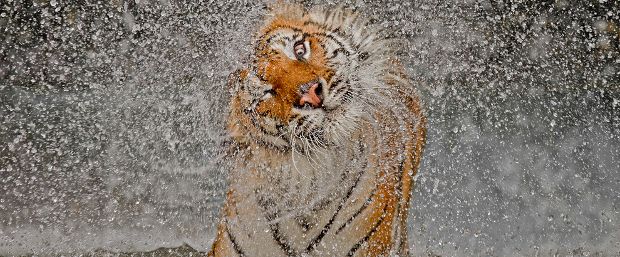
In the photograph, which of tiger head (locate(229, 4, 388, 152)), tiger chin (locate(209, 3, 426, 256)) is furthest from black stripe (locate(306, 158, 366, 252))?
tiger head (locate(229, 4, 388, 152))

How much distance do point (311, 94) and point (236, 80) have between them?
1.07ft

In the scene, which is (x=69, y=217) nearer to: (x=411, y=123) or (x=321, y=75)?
(x=321, y=75)

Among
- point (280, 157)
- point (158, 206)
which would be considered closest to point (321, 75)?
point (280, 157)

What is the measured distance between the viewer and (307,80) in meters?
1.12

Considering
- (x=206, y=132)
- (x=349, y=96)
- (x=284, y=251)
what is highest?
(x=349, y=96)

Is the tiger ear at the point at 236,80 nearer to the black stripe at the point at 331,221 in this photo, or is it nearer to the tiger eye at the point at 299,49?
the tiger eye at the point at 299,49

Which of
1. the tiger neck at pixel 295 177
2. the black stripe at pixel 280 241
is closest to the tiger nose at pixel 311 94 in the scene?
the tiger neck at pixel 295 177

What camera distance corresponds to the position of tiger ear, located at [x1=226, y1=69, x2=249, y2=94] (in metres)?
1.34

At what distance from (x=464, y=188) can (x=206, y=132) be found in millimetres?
692

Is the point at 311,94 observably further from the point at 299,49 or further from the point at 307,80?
the point at 299,49

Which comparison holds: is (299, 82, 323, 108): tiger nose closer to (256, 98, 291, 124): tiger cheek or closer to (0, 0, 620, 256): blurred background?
(256, 98, 291, 124): tiger cheek

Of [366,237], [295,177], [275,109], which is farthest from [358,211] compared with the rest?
[275,109]

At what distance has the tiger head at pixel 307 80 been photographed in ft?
3.76

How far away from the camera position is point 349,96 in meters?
1.28
